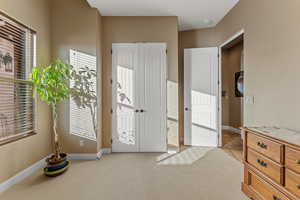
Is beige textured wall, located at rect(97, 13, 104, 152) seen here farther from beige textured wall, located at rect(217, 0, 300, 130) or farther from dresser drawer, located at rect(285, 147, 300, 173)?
dresser drawer, located at rect(285, 147, 300, 173)

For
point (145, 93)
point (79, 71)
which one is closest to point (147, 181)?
point (145, 93)

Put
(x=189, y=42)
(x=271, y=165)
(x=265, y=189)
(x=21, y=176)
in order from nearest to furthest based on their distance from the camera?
(x=271, y=165) → (x=265, y=189) → (x=21, y=176) → (x=189, y=42)

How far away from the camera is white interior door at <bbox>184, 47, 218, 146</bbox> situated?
3.89m

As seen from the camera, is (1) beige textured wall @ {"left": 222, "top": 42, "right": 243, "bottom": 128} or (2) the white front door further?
(1) beige textured wall @ {"left": 222, "top": 42, "right": 243, "bottom": 128}

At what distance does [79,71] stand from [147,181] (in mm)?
2448

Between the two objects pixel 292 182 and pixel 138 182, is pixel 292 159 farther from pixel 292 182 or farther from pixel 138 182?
pixel 138 182

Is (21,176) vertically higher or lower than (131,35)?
lower

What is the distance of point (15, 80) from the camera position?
2.48 meters

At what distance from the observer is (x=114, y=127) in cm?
361

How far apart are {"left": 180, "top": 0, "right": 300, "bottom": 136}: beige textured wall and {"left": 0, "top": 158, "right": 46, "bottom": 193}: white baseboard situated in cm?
382

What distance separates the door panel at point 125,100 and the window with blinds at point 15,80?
1.53 m

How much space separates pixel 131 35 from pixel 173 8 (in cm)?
105

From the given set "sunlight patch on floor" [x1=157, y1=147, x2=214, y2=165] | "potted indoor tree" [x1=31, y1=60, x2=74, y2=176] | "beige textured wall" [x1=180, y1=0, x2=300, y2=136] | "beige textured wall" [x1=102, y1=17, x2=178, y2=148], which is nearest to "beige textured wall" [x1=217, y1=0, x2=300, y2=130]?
"beige textured wall" [x1=180, y1=0, x2=300, y2=136]

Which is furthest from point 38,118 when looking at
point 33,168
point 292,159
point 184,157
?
point 292,159
